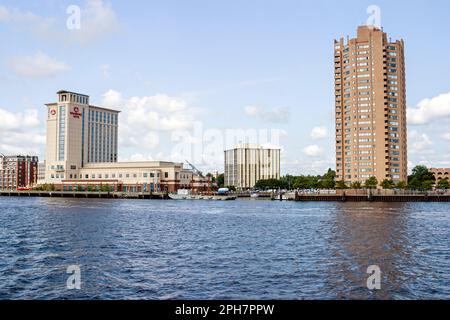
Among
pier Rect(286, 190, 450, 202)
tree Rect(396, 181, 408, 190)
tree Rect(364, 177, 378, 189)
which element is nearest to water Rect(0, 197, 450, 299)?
pier Rect(286, 190, 450, 202)

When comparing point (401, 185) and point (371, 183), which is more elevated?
point (371, 183)

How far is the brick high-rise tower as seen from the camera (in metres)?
192

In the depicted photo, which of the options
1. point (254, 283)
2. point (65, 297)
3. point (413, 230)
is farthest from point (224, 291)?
point (413, 230)

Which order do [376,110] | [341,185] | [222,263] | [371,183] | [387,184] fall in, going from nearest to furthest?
[222,263] < [387,184] < [371,183] < [341,185] < [376,110]

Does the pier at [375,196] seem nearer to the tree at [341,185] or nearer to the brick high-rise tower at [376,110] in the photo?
the tree at [341,185]

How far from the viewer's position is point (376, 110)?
632ft

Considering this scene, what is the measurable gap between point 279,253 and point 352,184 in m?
160

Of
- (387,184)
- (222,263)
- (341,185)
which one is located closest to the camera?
(222,263)

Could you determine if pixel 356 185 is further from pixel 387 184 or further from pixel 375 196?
pixel 387 184

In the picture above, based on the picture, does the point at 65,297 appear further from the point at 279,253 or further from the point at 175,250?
→ the point at 279,253

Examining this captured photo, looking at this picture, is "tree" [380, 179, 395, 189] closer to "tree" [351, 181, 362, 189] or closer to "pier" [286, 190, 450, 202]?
"pier" [286, 190, 450, 202]

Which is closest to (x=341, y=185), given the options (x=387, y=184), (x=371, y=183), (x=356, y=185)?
(x=356, y=185)

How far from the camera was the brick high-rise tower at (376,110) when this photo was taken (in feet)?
630

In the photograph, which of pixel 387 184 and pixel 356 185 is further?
pixel 356 185
